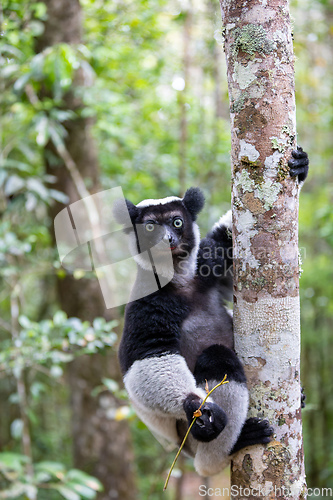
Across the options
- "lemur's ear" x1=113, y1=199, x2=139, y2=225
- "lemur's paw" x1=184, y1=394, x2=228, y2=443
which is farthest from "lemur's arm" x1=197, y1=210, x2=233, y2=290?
"lemur's paw" x1=184, y1=394, x2=228, y2=443

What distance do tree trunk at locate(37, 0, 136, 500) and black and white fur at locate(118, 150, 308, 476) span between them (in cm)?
208

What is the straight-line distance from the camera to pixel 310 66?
8.38 m

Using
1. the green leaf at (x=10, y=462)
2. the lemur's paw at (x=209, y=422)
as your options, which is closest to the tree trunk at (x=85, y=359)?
the green leaf at (x=10, y=462)

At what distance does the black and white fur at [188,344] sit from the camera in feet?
7.04

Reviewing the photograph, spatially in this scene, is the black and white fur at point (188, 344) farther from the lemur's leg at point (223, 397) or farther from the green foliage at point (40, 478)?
the green foliage at point (40, 478)

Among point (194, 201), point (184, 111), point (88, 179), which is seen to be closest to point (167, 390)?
point (194, 201)

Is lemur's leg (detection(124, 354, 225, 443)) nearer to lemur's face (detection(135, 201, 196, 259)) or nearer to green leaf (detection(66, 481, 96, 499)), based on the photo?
lemur's face (detection(135, 201, 196, 259))

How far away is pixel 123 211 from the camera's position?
9.78 feet

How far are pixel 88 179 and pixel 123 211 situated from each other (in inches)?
87.6

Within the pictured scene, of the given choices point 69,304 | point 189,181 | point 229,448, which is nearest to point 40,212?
point 69,304

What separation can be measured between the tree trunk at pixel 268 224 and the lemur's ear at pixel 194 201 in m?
1.15

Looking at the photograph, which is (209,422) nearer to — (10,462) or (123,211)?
(123,211)

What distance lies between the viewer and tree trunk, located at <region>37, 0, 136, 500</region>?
491cm

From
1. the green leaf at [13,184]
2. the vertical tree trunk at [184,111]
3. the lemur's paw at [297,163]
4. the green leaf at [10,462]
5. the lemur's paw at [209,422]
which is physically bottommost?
the green leaf at [10,462]
